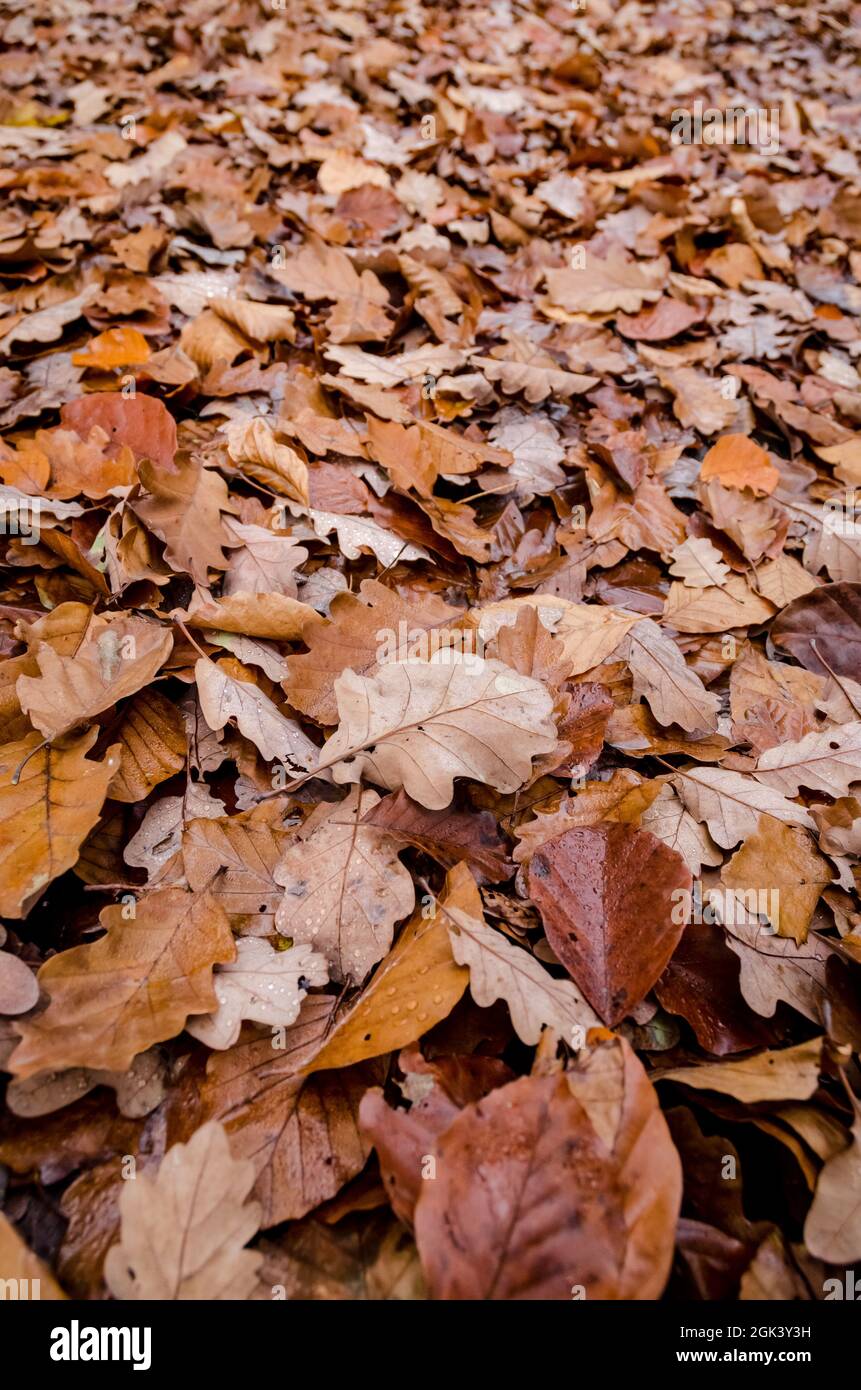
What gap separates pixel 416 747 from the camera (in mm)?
1221

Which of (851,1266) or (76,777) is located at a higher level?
(76,777)

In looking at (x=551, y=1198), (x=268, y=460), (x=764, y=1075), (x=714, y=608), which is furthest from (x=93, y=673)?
(x=714, y=608)

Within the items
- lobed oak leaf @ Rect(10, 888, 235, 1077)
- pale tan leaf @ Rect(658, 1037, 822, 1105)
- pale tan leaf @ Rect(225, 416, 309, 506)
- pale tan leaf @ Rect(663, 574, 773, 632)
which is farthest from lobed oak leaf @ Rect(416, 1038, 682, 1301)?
pale tan leaf @ Rect(225, 416, 309, 506)

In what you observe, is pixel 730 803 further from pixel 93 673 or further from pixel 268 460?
pixel 268 460

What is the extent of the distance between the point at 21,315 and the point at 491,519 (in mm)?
1472

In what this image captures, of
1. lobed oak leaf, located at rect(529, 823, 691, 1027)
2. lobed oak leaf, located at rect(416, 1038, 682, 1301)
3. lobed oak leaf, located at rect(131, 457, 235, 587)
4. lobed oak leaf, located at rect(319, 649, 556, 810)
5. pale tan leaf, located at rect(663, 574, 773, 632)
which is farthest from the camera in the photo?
pale tan leaf, located at rect(663, 574, 773, 632)

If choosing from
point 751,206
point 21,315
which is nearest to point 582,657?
point 21,315

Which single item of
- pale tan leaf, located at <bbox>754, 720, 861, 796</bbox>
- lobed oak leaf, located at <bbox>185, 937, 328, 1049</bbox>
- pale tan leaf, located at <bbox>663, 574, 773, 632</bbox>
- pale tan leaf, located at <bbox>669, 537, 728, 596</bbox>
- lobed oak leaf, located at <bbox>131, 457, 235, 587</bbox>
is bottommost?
lobed oak leaf, located at <bbox>185, 937, 328, 1049</bbox>

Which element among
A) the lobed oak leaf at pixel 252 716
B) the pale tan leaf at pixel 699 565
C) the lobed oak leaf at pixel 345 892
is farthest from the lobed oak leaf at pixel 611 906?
the pale tan leaf at pixel 699 565

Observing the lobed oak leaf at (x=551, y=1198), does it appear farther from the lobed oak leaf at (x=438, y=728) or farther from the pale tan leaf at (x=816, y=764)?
the pale tan leaf at (x=816, y=764)

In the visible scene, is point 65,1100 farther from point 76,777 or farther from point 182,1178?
point 76,777

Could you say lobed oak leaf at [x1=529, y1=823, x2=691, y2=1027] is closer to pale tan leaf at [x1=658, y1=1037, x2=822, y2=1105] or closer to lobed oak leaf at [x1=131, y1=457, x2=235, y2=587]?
pale tan leaf at [x1=658, y1=1037, x2=822, y2=1105]

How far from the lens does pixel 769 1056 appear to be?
1007 mm

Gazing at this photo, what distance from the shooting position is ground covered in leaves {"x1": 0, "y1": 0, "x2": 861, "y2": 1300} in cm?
89
